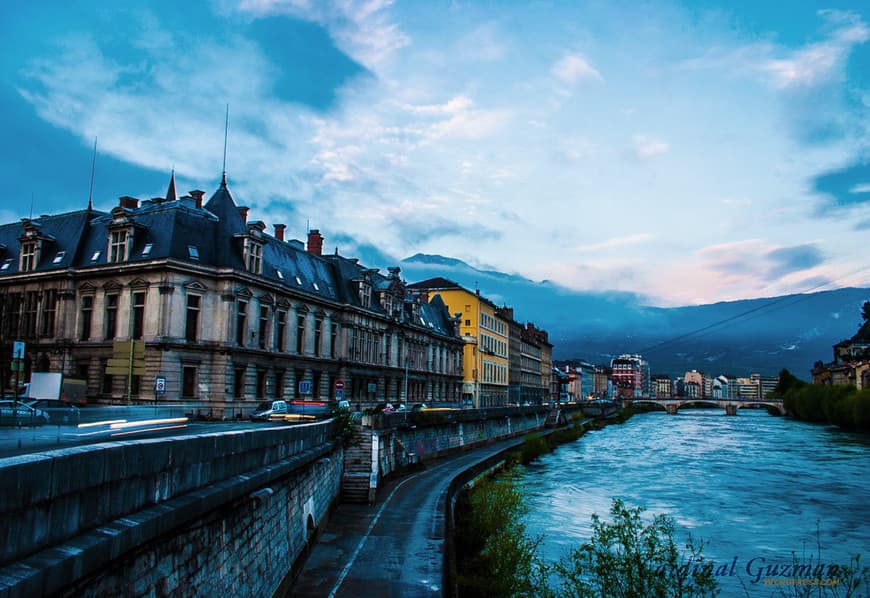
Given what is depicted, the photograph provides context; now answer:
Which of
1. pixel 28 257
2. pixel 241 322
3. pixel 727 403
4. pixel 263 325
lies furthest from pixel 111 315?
pixel 727 403

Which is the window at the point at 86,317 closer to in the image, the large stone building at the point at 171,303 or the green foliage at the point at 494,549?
the large stone building at the point at 171,303

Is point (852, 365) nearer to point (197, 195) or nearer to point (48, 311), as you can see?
point (197, 195)

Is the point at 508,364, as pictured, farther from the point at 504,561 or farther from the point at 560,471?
the point at 504,561

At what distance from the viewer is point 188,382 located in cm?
4112

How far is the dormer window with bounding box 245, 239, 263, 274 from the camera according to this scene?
4519 cm

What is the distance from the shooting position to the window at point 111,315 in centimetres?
4212

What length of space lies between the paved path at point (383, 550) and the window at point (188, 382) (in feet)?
47.0

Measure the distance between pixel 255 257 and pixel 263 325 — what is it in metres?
4.62

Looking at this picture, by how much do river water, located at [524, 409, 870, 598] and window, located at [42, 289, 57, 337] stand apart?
32216mm

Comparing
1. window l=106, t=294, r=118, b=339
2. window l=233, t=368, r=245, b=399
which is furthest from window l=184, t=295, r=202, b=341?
window l=106, t=294, r=118, b=339

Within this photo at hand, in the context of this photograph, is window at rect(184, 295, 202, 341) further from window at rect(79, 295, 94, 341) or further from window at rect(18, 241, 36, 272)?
window at rect(18, 241, 36, 272)

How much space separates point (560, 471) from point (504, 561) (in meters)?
31.9

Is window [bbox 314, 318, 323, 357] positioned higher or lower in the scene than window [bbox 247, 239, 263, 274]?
lower

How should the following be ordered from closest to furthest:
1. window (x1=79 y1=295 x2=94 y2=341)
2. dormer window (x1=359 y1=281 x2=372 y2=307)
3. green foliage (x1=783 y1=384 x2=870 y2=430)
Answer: window (x1=79 y1=295 x2=94 y2=341) < dormer window (x1=359 y1=281 x2=372 y2=307) < green foliage (x1=783 y1=384 x2=870 y2=430)
